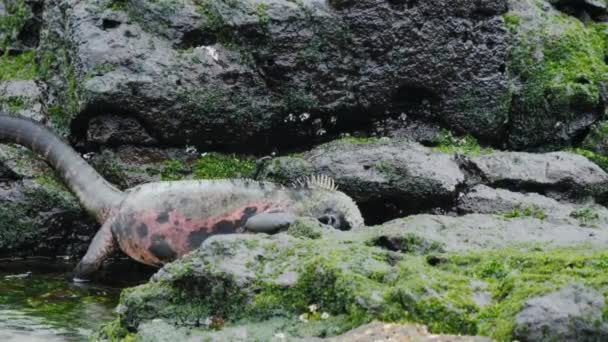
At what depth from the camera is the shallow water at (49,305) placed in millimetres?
6398

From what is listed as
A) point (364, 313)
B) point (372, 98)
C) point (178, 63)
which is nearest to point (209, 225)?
point (178, 63)

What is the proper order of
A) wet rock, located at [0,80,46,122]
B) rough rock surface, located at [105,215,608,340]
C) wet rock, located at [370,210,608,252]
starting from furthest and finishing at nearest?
wet rock, located at [0,80,46,122] → wet rock, located at [370,210,608,252] → rough rock surface, located at [105,215,608,340]

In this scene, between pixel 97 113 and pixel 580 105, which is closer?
pixel 97 113

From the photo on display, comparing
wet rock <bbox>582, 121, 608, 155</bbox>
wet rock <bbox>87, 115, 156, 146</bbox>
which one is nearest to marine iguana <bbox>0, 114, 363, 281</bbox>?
wet rock <bbox>87, 115, 156, 146</bbox>

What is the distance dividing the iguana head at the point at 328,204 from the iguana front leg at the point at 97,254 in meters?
1.93

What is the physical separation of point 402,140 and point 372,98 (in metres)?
Answer: 0.67

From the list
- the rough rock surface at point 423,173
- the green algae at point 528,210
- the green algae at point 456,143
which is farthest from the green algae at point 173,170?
the green algae at point 528,210

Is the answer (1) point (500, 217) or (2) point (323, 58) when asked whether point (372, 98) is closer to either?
(2) point (323, 58)

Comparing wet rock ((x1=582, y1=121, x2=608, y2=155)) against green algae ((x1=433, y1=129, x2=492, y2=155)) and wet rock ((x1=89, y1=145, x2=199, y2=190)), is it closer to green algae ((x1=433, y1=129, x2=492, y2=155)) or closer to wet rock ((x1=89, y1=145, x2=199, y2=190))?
green algae ((x1=433, y1=129, x2=492, y2=155))

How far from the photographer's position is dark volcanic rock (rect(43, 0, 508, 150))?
370 inches

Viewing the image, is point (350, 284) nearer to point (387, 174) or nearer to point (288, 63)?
point (387, 174)

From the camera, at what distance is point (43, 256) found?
30.7ft

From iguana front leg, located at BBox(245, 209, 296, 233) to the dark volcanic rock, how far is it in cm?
252

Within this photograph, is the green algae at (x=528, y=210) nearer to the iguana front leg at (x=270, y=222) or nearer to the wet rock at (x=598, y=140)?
the wet rock at (x=598, y=140)
